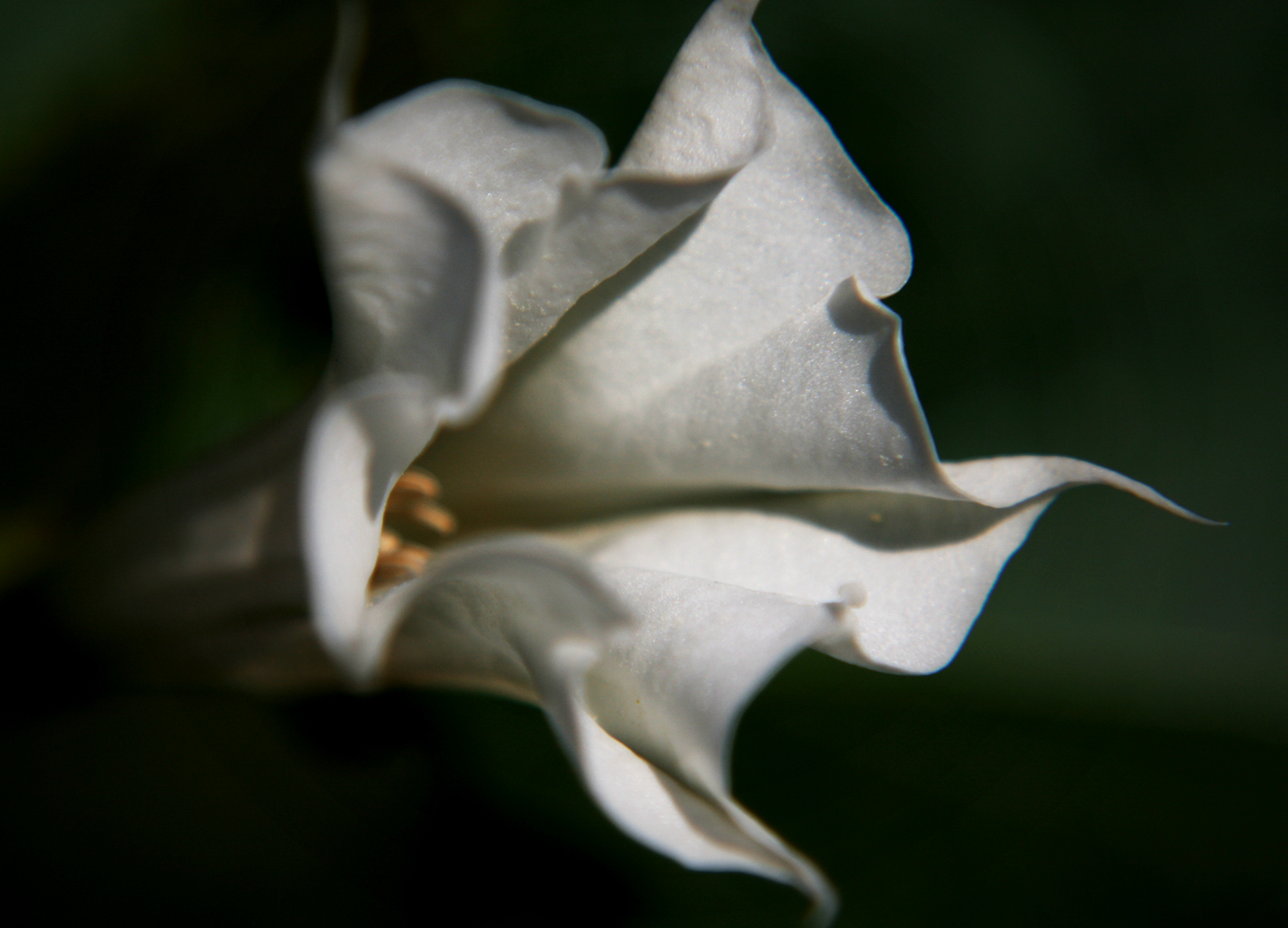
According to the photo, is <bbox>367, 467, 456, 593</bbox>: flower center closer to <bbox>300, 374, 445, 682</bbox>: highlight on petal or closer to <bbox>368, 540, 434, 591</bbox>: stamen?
<bbox>368, 540, 434, 591</bbox>: stamen

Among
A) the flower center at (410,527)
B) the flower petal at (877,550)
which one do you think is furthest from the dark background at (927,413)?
the flower petal at (877,550)

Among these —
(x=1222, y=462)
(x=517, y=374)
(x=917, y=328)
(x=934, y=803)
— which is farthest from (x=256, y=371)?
(x=1222, y=462)

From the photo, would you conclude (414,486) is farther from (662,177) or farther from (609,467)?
(662,177)

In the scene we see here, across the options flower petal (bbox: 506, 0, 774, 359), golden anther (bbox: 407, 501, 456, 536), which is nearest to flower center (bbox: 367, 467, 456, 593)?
golden anther (bbox: 407, 501, 456, 536)

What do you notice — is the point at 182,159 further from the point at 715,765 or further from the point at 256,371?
the point at 715,765

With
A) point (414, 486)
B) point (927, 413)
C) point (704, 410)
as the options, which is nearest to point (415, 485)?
point (414, 486)

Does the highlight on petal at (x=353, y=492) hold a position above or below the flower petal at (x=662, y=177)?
below

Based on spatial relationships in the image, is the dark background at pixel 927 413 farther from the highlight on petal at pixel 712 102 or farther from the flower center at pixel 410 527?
the highlight on petal at pixel 712 102
